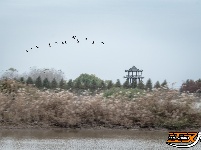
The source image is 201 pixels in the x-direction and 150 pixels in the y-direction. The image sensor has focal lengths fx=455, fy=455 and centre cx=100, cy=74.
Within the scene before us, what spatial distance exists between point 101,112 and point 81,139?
2439mm

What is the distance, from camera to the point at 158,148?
35.2ft

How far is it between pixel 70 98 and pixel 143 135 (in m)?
3.02

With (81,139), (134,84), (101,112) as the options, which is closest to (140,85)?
(134,84)

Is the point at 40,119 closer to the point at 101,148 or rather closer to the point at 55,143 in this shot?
the point at 55,143

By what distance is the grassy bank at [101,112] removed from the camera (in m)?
14.2

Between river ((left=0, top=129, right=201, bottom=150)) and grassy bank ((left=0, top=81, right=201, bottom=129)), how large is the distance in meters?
0.60

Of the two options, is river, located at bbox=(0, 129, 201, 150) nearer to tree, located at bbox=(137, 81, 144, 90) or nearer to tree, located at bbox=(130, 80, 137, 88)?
tree, located at bbox=(137, 81, 144, 90)

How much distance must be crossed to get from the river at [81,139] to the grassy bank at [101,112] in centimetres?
60

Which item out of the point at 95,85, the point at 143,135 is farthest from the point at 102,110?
the point at 95,85

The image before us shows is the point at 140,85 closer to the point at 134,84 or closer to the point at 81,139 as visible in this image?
the point at 134,84

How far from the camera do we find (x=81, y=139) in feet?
39.7

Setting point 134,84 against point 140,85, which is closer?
point 140,85

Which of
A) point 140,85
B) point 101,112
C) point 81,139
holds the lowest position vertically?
point 81,139

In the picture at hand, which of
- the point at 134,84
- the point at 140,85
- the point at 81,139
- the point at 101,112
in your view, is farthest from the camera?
the point at 134,84
